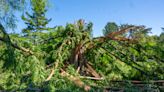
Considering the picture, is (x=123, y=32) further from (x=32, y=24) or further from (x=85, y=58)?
(x=32, y=24)

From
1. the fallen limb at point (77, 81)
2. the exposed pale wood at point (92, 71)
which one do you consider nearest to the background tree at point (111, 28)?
the exposed pale wood at point (92, 71)

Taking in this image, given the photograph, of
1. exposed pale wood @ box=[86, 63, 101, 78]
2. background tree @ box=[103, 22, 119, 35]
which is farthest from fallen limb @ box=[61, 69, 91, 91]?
background tree @ box=[103, 22, 119, 35]

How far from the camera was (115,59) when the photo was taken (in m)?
6.39

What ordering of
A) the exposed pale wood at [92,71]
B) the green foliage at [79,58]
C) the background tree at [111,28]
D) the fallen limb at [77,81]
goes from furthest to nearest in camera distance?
the background tree at [111,28] < the exposed pale wood at [92,71] < the green foliage at [79,58] < the fallen limb at [77,81]

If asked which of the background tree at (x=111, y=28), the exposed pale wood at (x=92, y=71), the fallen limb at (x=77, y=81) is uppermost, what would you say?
the background tree at (x=111, y=28)

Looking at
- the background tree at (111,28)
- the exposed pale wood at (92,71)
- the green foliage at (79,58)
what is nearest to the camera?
the green foliage at (79,58)

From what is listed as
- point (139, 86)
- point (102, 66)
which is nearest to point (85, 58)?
point (102, 66)

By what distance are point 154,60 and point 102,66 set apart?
3.45 ft

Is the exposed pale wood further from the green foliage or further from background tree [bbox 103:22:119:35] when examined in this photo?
background tree [bbox 103:22:119:35]

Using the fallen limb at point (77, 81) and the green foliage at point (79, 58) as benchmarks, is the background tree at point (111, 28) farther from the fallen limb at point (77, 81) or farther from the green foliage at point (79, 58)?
the fallen limb at point (77, 81)

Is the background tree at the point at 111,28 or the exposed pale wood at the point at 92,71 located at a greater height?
the background tree at the point at 111,28

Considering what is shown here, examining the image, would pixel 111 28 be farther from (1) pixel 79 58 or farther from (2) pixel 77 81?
(2) pixel 77 81

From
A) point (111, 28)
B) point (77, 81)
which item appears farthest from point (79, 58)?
point (111, 28)

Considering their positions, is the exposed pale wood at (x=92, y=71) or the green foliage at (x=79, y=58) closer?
the green foliage at (x=79, y=58)
